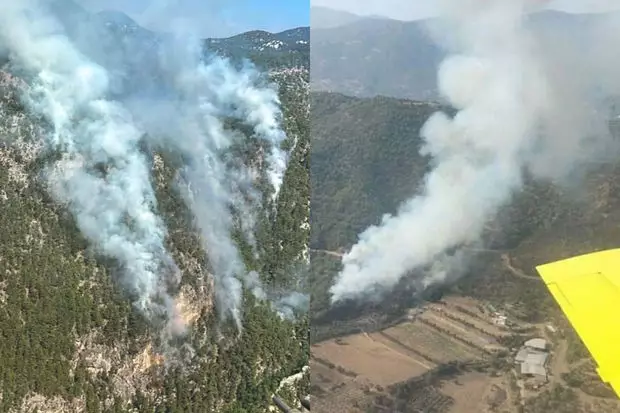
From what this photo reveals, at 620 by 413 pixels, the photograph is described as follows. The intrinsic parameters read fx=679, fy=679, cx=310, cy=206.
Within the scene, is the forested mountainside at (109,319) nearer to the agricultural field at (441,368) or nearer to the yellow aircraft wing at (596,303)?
the agricultural field at (441,368)

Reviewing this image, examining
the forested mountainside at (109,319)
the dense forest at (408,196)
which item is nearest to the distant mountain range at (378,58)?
the dense forest at (408,196)

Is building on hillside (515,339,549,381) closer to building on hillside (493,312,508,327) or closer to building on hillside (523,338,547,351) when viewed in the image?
building on hillside (523,338,547,351)

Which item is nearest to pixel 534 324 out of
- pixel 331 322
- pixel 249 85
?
pixel 331 322

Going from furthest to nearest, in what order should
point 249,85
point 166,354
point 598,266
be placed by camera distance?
point 249,85 → point 166,354 → point 598,266

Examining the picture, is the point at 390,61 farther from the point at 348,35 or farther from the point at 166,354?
the point at 166,354

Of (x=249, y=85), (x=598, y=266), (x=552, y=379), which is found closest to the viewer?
(x=598, y=266)

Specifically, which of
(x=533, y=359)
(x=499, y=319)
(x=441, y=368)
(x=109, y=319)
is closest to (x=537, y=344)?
(x=533, y=359)

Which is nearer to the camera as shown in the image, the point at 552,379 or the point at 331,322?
the point at 552,379
